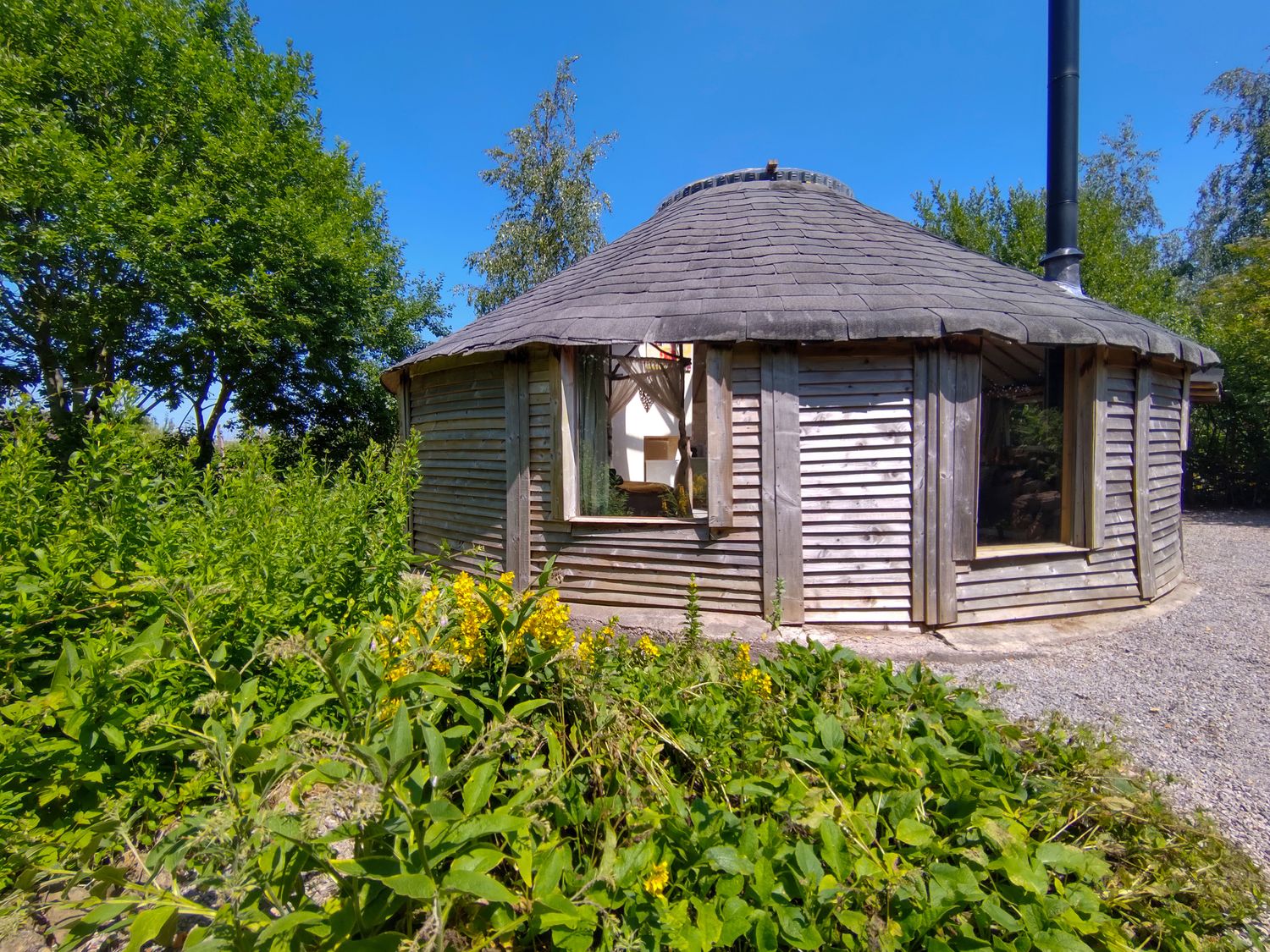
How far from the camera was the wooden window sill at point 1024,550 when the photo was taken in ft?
16.3

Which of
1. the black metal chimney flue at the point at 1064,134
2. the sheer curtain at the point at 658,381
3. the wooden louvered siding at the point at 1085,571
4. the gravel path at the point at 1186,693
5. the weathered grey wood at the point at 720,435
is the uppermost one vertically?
the black metal chimney flue at the point at 1064,134

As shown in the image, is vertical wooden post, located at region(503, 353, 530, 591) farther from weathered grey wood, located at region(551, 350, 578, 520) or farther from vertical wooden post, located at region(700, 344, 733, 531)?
vertical wooden post, located at region(700, 344, 733, 531)

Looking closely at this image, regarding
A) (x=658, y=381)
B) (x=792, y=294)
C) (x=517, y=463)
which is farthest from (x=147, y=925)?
(x=658, y=381)

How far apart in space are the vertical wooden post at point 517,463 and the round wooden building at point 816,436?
20 millimetres

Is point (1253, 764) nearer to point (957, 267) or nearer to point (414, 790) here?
point (414, 790)

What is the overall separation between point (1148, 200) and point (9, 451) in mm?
36125


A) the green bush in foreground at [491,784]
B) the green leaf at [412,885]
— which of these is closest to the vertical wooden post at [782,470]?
the green bush in foreground at [491,784]

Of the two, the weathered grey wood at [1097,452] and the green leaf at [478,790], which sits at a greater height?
the weathered grey wood at [1097,452]

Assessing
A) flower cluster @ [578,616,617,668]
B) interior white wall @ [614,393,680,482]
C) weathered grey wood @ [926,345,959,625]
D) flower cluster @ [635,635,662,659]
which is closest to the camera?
flower cluster @ [578,616,617,668]

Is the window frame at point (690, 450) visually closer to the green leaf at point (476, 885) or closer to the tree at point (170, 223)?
the green leaf at point (476, 885)

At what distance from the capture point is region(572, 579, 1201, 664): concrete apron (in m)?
4.54

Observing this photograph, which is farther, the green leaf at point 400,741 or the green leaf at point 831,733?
the green leaf at point 831,733

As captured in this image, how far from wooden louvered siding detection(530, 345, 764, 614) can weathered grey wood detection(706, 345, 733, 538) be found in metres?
0.07

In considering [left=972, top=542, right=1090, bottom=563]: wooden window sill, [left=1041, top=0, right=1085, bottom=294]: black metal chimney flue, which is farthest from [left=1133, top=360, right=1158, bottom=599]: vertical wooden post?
[left=1041, top=0, right=1085, bottom=294]: black metal chimney flue
